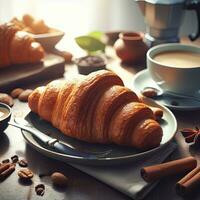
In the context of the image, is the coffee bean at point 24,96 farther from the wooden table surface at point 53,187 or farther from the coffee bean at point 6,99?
the wooden table surface at point 53,187

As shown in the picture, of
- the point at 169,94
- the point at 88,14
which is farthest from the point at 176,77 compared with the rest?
the point at 88,14

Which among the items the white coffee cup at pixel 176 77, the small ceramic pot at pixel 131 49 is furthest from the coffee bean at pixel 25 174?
the small ceramic pot at pixel 131 49

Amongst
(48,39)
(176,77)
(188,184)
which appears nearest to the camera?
(188,184)

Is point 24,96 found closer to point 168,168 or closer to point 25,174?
point 25,174

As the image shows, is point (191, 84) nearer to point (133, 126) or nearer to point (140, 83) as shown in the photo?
point (140, 83)

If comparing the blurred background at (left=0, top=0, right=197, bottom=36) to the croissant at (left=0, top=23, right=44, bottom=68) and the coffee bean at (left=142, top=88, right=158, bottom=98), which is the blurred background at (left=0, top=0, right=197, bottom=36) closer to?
the croissant at (left=0, top=23, right=44, bottom=68)

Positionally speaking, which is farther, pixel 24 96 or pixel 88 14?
pixel 88 14

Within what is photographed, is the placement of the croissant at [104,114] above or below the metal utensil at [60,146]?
above
